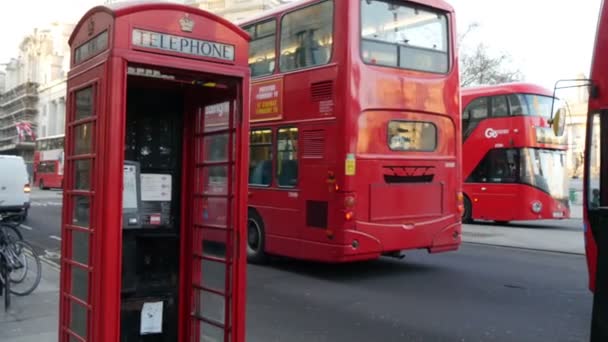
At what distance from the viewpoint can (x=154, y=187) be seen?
4176 millimetres

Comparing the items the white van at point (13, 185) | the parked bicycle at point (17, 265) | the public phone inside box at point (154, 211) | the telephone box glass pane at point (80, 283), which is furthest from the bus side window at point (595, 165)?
the white van at point (13, 185)

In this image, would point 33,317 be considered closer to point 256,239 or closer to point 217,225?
point 217,225

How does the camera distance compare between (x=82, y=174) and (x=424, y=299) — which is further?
(x=424, y=299)

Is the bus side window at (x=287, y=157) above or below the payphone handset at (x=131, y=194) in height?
above

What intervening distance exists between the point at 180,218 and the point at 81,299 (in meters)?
0.94

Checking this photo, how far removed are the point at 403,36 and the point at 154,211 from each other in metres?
5.95

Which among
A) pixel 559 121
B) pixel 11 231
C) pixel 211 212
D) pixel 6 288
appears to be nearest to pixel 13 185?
pixel 11 231

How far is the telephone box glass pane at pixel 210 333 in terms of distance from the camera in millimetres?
4031

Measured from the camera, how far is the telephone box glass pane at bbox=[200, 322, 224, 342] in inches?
159

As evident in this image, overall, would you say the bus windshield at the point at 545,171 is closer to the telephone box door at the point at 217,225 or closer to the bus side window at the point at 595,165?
the bus side window at the point at 595,165

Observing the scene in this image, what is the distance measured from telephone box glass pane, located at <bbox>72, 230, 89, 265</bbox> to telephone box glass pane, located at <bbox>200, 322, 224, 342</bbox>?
107cm

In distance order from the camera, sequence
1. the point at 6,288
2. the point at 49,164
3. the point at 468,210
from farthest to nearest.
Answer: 1. the point at 49,164
2. the point at 468,210
3. the point at 6,288

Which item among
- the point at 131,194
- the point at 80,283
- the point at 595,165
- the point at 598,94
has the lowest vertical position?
the point at 80,283

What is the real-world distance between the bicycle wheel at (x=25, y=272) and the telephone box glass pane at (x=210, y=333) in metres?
3.92
